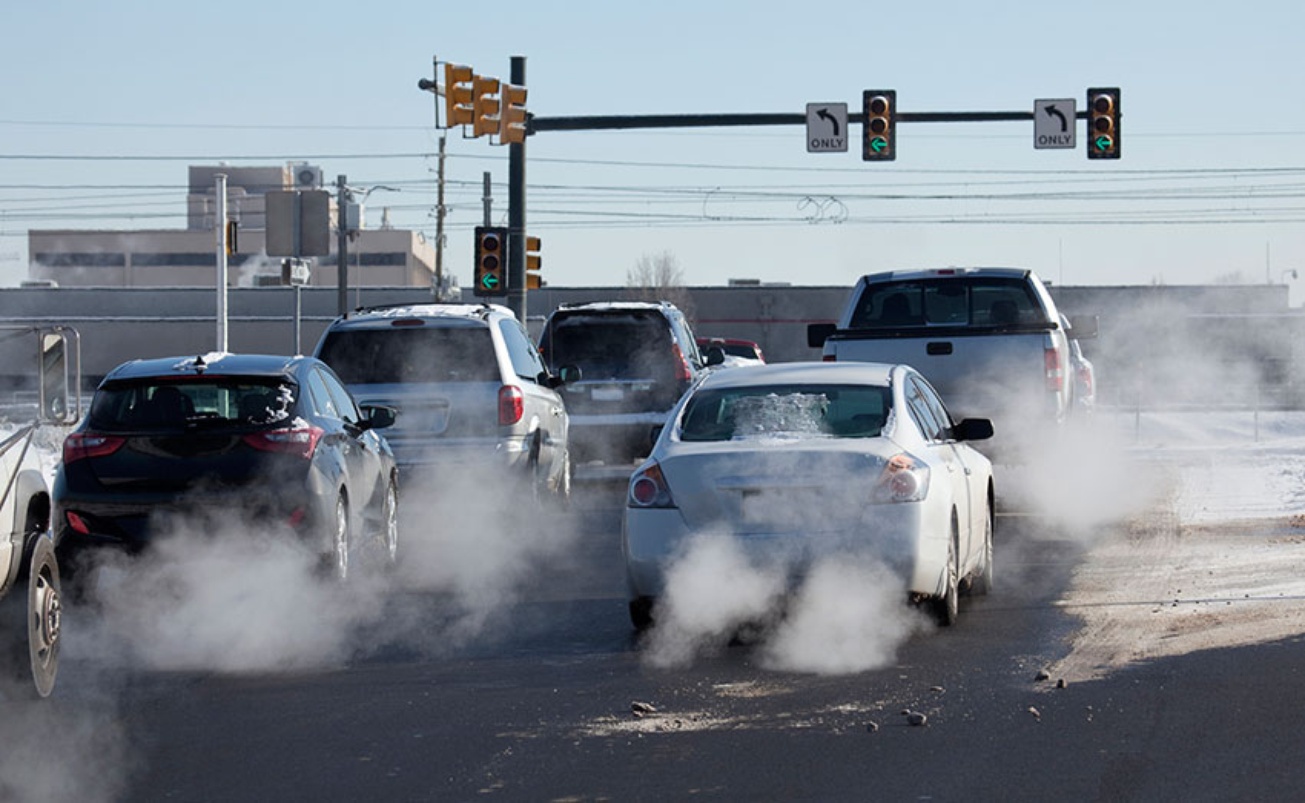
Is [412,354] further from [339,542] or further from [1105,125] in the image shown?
[1105,125]

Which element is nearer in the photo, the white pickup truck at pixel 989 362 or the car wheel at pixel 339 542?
the car wheel at pixel 339 542

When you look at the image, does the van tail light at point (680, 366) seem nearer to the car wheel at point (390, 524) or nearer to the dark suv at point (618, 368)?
the dark suv at point (618, 368)

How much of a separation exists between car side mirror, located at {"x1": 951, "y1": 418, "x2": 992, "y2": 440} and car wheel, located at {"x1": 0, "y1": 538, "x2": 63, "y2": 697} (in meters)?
5.53

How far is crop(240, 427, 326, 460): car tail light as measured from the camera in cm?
1175

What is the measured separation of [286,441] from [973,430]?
4.12 meters

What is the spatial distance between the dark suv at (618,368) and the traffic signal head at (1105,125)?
10247mm

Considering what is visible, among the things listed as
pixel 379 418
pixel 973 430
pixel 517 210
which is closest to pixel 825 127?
pixel 517 210

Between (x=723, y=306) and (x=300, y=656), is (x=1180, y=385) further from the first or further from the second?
(x=300, y=656)

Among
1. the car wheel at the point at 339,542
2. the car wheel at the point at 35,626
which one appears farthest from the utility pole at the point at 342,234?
the car wheel at the point at 35,626

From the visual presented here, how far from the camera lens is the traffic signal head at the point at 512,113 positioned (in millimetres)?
26438

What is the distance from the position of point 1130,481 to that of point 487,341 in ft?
31.5

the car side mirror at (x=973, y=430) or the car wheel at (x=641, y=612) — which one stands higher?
the car side mirror at (x=973, y=430)

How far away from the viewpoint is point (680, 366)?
21547 mm

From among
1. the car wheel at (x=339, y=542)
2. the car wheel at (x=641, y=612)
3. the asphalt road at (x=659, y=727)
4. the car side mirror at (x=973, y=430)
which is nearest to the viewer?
the asphalt road at (x=659, y=727)
